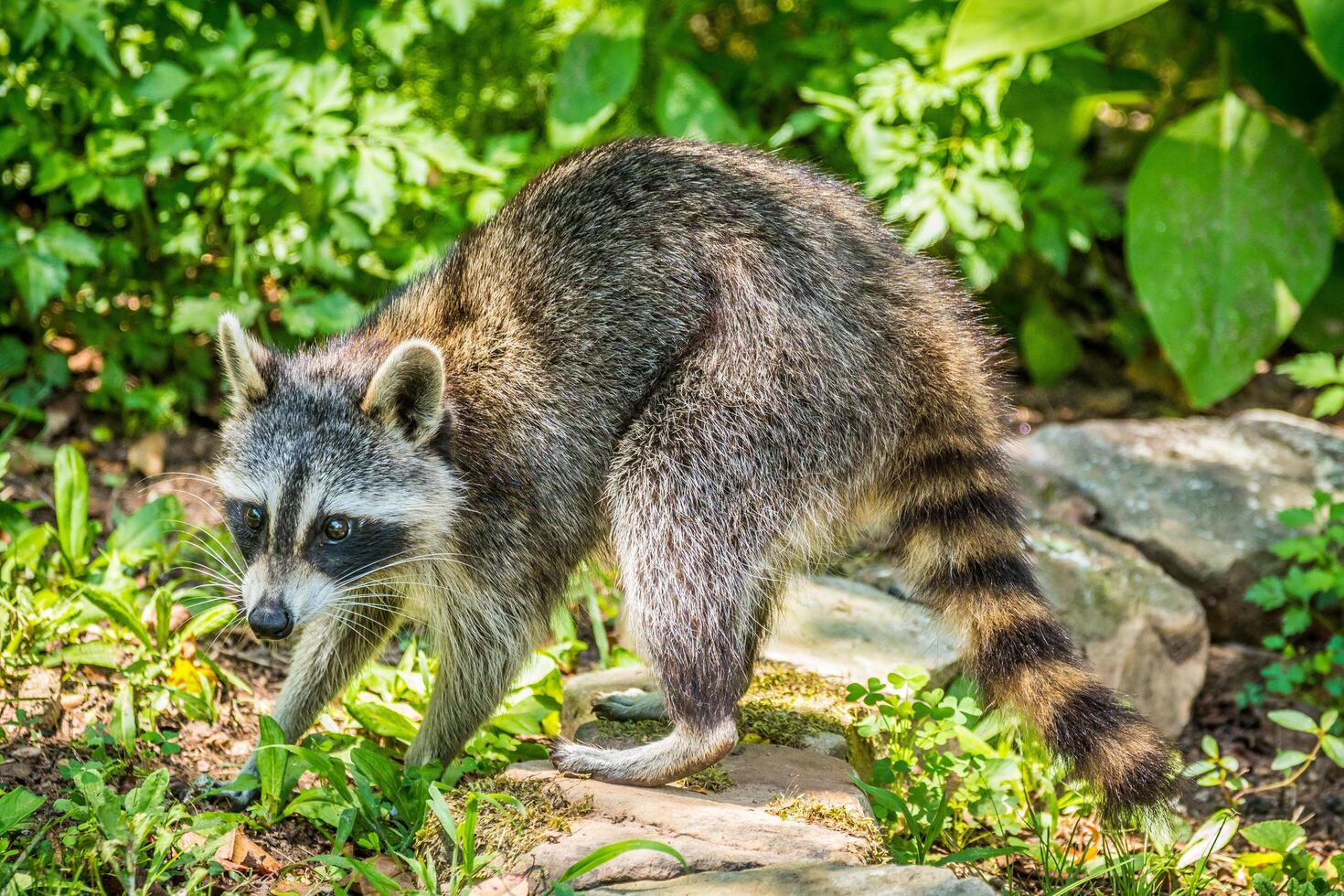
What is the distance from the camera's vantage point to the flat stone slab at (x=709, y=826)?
3.21m

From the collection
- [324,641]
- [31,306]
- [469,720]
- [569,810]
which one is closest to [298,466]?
[324,641]

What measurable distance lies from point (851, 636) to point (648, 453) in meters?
1.35

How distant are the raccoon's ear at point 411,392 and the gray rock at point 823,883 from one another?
1.55 m

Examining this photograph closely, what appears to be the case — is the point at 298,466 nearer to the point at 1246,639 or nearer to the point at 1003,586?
the point at 1003,586

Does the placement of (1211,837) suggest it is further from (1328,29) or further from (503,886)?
(1328,29)

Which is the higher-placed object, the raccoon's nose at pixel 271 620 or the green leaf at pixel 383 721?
the raccoon's nose at pixel 271 620

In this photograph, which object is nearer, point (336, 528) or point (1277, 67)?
point (336, 528)

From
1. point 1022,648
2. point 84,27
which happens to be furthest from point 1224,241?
point 84,27

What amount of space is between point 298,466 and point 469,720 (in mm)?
968

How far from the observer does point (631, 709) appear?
171 inches

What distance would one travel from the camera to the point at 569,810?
3529 mm

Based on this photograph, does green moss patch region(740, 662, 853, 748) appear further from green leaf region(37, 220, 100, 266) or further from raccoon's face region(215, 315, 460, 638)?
green leaf region(37, 220, 100, 266)

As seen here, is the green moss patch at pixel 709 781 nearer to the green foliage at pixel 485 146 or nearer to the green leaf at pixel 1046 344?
the green foliage at pixel 485 146

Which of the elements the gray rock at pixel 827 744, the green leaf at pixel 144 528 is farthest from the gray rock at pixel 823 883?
the green leaf at pixel 144 528
